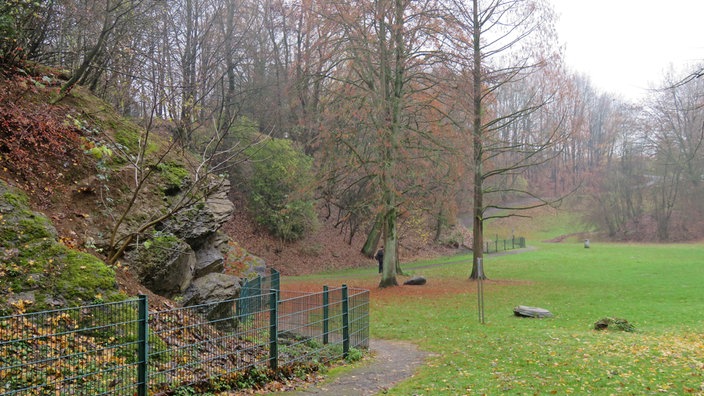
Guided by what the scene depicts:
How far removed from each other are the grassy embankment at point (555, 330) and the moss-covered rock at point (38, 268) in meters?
4.32

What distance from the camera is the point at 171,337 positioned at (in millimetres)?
6977

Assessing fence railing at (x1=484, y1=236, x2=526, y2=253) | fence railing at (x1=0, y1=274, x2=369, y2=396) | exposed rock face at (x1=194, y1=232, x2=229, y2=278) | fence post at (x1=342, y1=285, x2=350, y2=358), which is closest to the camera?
fence railing at (x1=0, y1=274, x2=369, y2=396)

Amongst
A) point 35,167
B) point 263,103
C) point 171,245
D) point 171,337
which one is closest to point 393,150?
point 171,245

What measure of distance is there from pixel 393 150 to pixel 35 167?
42.4ft

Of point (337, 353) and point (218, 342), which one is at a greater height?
point (218, 342)

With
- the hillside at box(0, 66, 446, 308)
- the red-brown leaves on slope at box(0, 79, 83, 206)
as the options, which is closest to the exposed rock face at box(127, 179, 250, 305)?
the hillside at box(0, 66, 446, 308)

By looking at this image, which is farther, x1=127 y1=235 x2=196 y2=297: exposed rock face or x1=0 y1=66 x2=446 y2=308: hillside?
x1=127 y1=235 x2=196 y2=297: exposed rock face

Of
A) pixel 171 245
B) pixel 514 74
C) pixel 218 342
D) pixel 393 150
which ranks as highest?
pixel 514 74

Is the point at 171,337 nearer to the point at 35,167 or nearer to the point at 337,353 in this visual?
the point at 337,353

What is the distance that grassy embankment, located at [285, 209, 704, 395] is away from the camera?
7.52 metres

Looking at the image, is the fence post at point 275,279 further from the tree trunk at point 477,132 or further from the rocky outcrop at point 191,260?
the tree trunk at point 477,132

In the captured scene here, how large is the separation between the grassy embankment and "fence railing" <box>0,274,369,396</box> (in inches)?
75.2

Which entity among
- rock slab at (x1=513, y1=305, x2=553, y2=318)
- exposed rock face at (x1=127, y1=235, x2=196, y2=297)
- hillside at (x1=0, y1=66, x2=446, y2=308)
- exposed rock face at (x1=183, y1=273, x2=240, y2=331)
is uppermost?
hillside at (x1=0, y1=66, x2=446, y2=308)

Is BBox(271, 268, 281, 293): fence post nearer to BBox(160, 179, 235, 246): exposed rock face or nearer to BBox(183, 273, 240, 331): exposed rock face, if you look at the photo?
BBox(160, 179, 235, 246): exposed rock face
